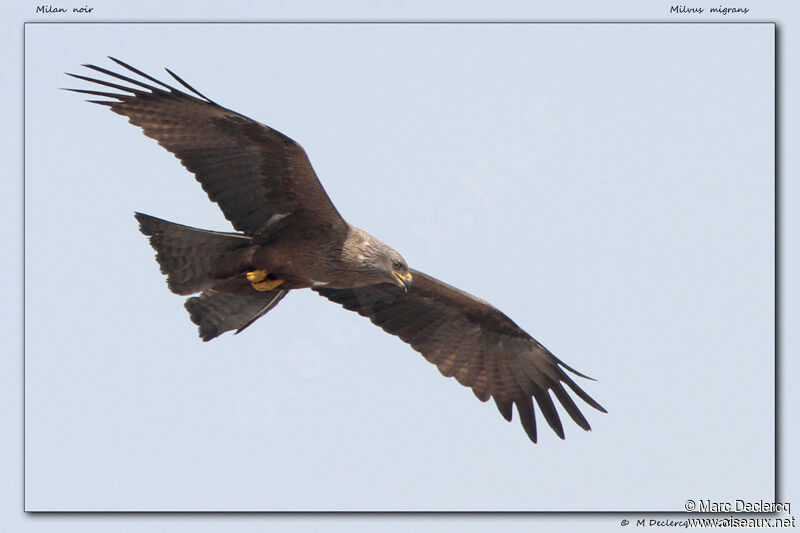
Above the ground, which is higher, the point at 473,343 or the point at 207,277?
the point at 207,277

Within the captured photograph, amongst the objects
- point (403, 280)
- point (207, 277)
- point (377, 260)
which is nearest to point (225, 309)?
point (207, 277)

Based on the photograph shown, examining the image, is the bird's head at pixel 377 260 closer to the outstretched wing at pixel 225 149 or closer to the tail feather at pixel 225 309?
the outstretched wing at pixel 225 149

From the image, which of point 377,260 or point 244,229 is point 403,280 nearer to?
point 377,260

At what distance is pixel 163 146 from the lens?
940 centimetres

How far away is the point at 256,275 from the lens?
9906 millimetres

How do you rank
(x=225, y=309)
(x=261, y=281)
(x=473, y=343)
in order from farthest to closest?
(x=473, y=343), (x=225, y=309), (x=261, y=281)

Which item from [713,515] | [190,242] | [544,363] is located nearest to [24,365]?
[190,242]

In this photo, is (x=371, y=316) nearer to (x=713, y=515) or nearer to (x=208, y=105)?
(x=208, y=105)

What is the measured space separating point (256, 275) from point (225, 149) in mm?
1105

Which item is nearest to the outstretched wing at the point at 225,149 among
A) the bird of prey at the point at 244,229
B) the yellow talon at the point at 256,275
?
the bird of prey at the point at 244,229

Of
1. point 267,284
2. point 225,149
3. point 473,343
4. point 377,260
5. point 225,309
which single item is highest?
point 225,149

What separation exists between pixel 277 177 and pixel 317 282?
965 millimetres

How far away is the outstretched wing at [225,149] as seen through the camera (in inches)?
370

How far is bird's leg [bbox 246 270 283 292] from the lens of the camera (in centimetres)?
990
